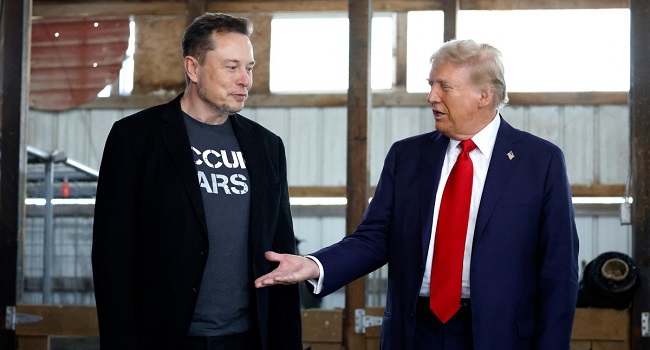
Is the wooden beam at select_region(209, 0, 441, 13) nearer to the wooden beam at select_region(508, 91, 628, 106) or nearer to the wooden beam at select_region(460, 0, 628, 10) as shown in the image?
the wooden beam at select_region(460, 0, 628, 10)

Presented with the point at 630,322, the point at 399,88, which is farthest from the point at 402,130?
the point at 630,322

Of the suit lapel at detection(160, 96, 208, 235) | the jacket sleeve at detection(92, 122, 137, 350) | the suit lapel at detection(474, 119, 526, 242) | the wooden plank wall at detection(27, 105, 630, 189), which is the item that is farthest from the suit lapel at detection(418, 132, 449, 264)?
the wooden plank wall at detection(27, 105, 630, 189)

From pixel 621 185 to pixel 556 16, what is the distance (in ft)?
7.82

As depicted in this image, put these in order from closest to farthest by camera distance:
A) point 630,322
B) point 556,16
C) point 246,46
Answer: point 246,46, point 630,322, point 556,16

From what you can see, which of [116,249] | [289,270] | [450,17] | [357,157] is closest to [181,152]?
[116,249]

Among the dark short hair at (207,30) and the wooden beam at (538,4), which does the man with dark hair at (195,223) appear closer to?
the dark short hair at (207,30)

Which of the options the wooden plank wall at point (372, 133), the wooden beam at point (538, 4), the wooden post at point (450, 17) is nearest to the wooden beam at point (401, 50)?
the wooden plank wall at point (372, 133)

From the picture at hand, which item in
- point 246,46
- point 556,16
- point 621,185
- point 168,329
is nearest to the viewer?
point 168,329

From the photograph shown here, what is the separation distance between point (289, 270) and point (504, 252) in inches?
24.4

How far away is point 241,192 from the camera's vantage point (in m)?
2.94

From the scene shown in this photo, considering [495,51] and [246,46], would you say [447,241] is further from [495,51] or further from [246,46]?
[246,46]

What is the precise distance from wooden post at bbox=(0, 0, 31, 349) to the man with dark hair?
320cm

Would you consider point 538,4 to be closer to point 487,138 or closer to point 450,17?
point 450,17

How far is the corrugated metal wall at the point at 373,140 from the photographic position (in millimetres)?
12758
